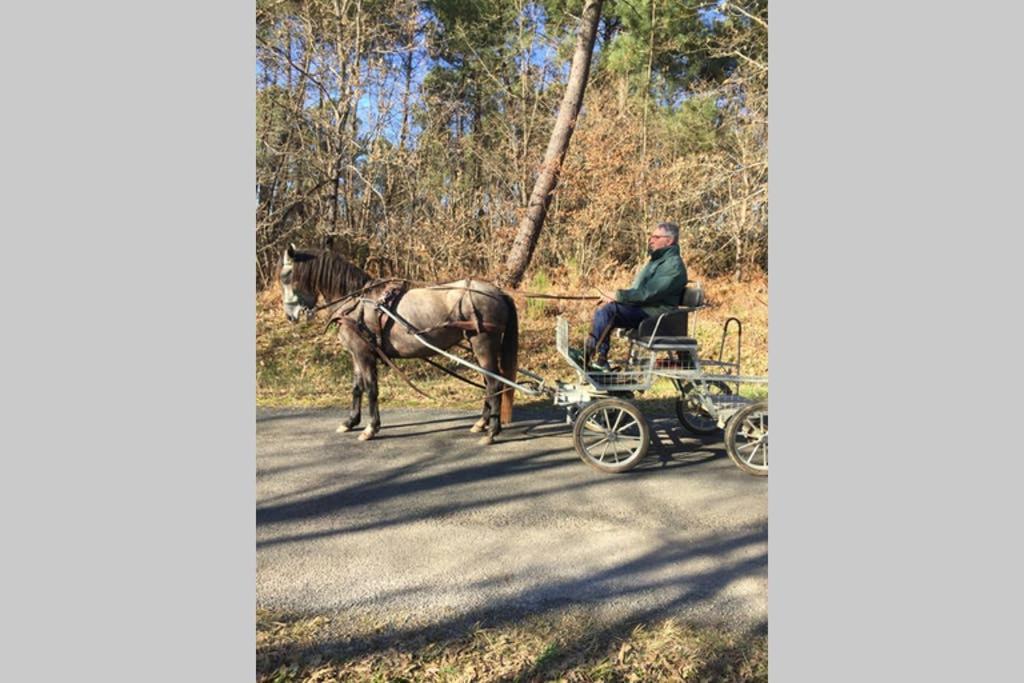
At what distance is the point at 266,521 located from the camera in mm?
3023

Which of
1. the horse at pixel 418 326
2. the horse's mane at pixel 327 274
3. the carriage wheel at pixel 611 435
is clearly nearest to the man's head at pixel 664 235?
→ the carriage wheel at pixel 611 435

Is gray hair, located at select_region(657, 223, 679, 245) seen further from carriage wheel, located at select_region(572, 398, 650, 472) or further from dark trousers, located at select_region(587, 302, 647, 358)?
carriage wheel, located at select_region(572, 398, 650, 472)

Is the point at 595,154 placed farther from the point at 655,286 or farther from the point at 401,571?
the point at 401,571

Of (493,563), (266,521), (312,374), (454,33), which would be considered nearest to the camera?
(493,563)

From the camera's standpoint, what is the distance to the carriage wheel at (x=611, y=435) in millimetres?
3947

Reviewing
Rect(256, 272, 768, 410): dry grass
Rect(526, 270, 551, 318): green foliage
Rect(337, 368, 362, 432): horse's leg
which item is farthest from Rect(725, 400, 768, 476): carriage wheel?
Rect(337, 368, 362, 432): horse's leg

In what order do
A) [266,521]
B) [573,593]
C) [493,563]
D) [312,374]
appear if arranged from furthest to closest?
[312,374], [266,521], [493,563], [573,593]

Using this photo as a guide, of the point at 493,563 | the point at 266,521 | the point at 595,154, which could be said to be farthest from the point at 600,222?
the point at 266,521

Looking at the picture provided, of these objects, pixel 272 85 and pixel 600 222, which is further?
pixel 600 222

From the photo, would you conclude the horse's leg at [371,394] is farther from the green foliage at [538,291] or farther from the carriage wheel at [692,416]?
the carriage wheel at [692,416]

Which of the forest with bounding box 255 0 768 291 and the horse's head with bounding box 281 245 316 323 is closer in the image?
the forest with bounding box 255 0 768 291

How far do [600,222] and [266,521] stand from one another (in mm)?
2605

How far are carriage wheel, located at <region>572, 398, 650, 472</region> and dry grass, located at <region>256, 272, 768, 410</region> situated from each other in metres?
0.52

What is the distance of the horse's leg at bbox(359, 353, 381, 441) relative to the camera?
4.34 m
